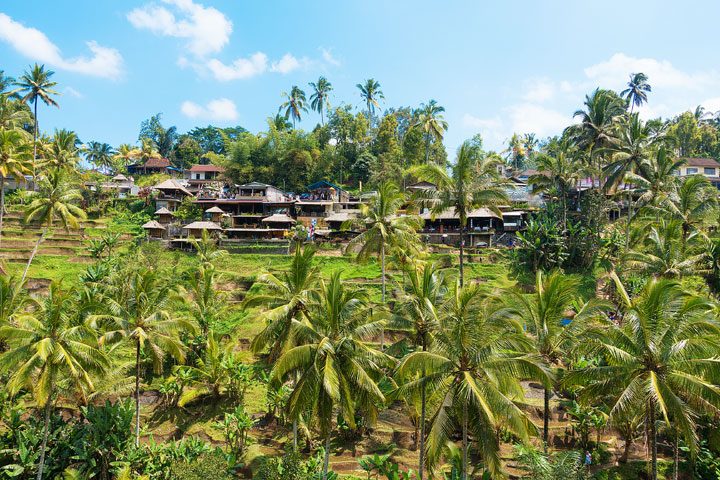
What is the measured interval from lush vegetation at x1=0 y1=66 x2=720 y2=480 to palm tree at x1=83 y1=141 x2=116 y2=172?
44.2 m

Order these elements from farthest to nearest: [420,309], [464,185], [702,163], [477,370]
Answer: [702,163]
[464,185]
[420,309]
[477,370]

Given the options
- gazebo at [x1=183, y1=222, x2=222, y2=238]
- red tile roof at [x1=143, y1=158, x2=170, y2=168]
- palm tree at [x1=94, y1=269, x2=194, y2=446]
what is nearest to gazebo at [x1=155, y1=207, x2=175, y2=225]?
gazebo at [x1=183, y1=222, x2=222, y2=238]

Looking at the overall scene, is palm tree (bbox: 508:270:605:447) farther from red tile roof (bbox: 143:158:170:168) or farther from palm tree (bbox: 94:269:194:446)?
red tile roof (bbox: 143:158:170:168)

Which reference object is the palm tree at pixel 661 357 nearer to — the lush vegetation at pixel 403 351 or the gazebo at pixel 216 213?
the lush vegetation at pixel 403 351

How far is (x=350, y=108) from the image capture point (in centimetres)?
9544

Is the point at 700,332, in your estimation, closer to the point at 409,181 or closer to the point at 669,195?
the point at 669,195

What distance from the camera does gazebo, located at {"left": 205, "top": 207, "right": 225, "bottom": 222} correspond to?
6103cm

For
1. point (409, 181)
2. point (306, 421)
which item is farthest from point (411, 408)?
point (409, 181)

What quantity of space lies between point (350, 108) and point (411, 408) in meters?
78.9

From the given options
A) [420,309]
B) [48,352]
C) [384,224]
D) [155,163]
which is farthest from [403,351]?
[155,163]

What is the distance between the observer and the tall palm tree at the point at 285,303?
74.2 ft

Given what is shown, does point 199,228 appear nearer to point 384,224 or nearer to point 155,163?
point 384,224

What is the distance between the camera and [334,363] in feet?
58.4

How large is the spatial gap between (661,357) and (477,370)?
6222 millimetres
